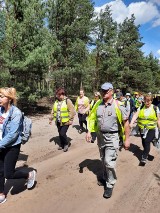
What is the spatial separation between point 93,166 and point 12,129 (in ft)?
9.91

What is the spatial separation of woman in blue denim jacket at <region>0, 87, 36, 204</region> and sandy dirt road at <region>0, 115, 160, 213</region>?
67 centimetres

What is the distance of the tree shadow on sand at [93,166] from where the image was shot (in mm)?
6117

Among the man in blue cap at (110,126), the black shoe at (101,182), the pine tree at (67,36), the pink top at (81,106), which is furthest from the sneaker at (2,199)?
the pine tree at (67,36)

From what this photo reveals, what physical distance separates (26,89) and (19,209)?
11407 millimetres

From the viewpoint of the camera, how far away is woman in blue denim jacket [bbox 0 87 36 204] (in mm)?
4250

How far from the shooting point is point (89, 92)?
32.1 m

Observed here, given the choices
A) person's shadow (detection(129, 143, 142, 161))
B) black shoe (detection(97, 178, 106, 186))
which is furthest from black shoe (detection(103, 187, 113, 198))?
person's shadow (detection(129, 143, 142, 161))

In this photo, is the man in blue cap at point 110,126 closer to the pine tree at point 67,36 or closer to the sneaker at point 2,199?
the sneaker at point 2,199

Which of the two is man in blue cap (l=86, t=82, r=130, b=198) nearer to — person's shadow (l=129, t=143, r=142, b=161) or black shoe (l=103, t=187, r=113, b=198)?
black shoe (l=103, t=187, r=113, b=198)

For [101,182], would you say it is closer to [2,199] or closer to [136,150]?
[2,199]

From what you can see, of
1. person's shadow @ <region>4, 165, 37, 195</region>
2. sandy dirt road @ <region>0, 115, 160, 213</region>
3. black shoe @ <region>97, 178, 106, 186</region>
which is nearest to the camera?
sandy dirt road @ <region>0, 115, 160, 213</region>

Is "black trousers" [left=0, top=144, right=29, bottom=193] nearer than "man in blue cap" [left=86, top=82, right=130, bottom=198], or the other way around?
"black trousers" [left=0, top=144, right=29, bottom=193]

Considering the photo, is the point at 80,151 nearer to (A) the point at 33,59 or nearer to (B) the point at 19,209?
(B) the point at 19,209

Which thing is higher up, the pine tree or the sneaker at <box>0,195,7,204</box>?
the pine tree
